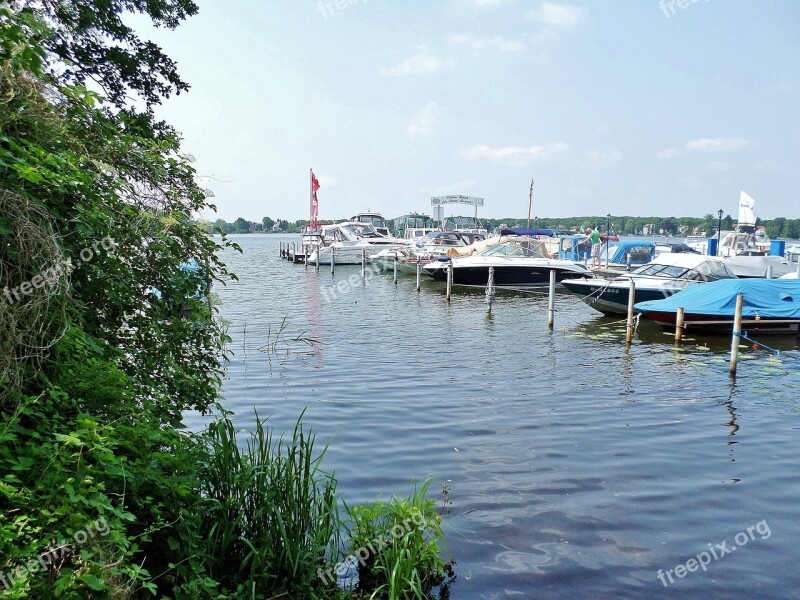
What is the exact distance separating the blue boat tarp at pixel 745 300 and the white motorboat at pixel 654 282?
6.97 ft

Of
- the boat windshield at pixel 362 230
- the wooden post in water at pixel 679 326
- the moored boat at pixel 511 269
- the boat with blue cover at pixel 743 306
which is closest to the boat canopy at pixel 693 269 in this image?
the boat with blue cover at pixel 743 306

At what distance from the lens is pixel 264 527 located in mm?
4746

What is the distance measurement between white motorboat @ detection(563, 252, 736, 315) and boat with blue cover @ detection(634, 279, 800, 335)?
2117 millimetres

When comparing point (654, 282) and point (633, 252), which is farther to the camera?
point (633, 252)

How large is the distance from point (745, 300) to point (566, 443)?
36.6ft

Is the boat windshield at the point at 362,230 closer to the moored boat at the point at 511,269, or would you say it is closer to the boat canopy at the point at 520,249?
the boat canopy at the point at 520,249

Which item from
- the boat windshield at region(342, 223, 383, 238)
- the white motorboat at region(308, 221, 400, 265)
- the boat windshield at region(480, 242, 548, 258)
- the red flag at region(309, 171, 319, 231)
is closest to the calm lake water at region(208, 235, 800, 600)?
the boat windshield at region(480, 242, 548, 258)

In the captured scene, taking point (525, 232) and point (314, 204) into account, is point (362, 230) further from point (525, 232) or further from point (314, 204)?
point (525, 232)

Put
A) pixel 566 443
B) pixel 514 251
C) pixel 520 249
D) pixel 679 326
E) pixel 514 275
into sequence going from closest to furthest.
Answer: pixel 566 443 → pixel 679 326 → pixel 514 275 → pixel 514 251 → pixel 520 249

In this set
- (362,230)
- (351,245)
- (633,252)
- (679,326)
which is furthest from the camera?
(362,230)

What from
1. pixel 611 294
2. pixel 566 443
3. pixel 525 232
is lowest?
pixel 566 443

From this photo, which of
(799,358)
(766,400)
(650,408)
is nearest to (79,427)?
(650,408)

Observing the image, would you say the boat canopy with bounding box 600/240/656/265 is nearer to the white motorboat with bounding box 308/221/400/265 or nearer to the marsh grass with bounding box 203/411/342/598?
the white motorboat with bounding box 308/221/400/265

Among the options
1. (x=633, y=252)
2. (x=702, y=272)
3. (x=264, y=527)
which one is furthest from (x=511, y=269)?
(x=264, y=527)
